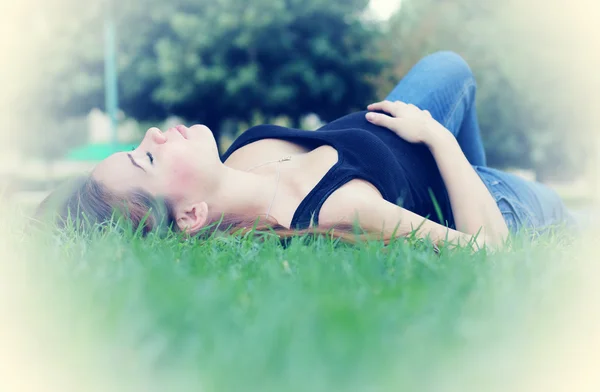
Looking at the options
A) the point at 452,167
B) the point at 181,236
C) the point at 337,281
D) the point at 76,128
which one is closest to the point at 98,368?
the point at 337,281

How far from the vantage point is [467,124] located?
538cm

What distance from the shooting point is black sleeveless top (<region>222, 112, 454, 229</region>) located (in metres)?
3.35

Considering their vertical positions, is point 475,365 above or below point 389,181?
below

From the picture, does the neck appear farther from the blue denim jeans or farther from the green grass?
the blue denim jeans

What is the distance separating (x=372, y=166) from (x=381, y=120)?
80 cm

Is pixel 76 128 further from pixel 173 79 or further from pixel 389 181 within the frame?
pixel 389 181

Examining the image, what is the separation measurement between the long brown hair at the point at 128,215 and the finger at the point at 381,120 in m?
1.30

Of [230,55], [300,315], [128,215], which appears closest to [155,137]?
[128,215]

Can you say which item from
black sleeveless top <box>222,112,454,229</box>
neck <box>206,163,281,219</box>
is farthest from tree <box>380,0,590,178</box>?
neck <box>206,163,281,219</box>

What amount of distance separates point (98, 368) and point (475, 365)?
3.30ft

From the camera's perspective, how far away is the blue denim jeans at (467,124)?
4.42 metres

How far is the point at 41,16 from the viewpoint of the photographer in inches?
733

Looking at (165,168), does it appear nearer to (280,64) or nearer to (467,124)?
(467,124)

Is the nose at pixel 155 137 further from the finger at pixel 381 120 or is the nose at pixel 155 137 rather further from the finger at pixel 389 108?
the finger at pixel 389 108
